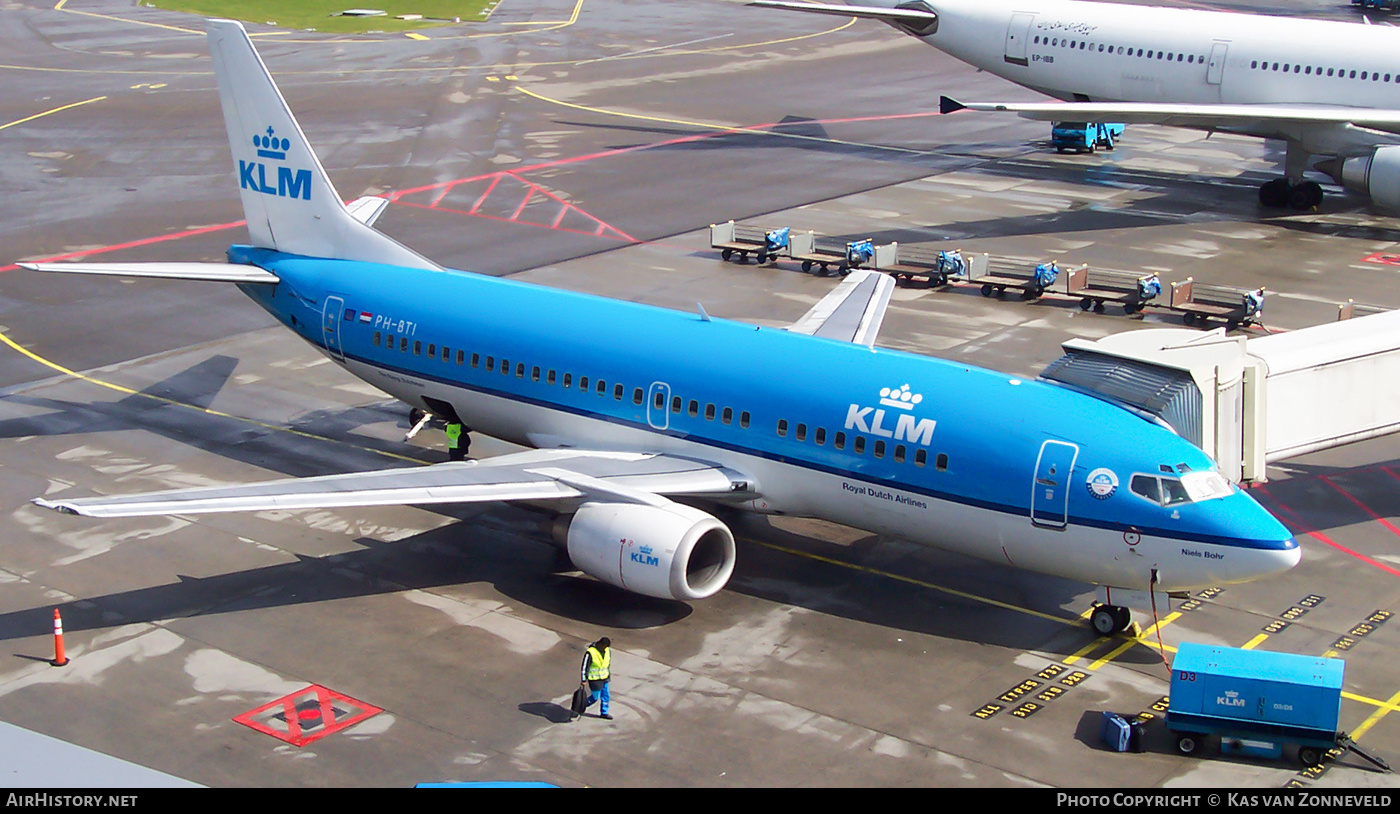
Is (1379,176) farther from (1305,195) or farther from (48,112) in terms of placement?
(48,112)

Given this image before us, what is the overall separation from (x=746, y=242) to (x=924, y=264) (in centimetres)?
652

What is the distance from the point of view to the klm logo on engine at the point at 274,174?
3500cm

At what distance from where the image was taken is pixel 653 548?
25.2m

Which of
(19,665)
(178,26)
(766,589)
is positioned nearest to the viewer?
(19,665)

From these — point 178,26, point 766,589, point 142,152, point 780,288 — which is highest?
point 178,26

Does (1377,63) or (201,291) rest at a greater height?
(1377,63)

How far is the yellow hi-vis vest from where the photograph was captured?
895 inches

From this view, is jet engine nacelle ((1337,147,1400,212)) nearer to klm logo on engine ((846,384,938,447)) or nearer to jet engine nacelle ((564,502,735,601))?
klm logo on engine ((846,384,938,447))

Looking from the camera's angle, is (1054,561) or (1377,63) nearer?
(1054,561)

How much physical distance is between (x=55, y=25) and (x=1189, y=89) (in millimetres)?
82511

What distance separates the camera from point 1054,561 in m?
25.4

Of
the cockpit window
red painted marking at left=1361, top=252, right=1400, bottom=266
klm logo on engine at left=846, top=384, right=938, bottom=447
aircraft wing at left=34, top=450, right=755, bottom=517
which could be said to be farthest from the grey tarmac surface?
klm logo on engine at left=846, top=384, right=938, bottom=447

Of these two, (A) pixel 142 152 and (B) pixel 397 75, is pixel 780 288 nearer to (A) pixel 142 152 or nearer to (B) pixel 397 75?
(A) pixel 142 152

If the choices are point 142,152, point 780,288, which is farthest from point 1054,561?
point 142,152
